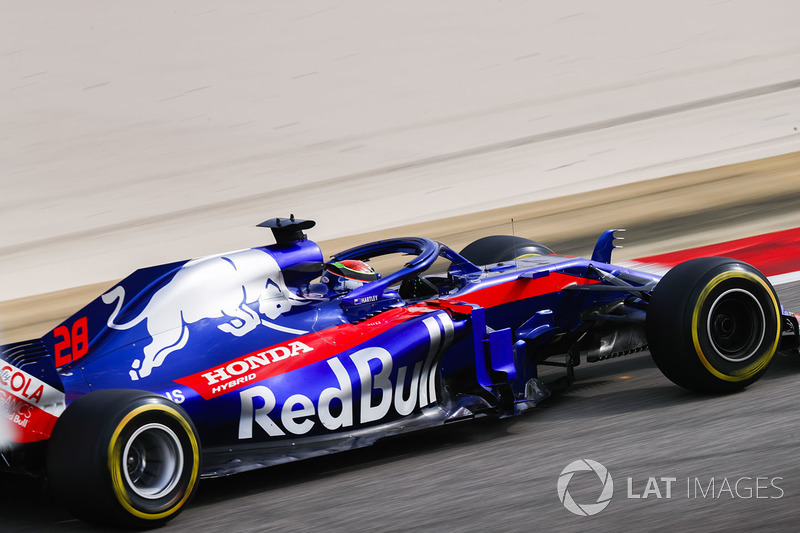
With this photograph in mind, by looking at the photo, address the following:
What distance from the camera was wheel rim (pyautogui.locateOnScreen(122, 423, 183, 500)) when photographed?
4.64 m

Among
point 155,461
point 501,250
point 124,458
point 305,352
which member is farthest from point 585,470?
point 501,250

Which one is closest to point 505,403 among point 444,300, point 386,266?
point 444,300

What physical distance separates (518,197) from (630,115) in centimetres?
570

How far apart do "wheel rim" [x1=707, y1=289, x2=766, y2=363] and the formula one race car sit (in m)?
0.01

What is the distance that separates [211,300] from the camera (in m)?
5.46

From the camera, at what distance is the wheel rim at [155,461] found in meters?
4.64

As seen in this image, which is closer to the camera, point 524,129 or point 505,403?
point 505,403

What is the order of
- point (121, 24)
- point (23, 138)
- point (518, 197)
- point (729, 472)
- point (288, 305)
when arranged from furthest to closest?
point (121, 24)
point (23, 138)
point (518, 197)
point (288, 305)
point (729, 472)

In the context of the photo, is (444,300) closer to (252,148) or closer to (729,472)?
(729,472)

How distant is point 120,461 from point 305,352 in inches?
47.7

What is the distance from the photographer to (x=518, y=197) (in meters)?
14.5

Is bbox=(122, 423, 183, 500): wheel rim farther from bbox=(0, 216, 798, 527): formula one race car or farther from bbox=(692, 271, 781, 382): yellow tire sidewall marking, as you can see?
bbox=(692, 271, 781, 382): yellow tire sidewall marking

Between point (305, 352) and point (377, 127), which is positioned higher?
point (377, 127)

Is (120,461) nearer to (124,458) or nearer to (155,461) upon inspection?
(124,458)
